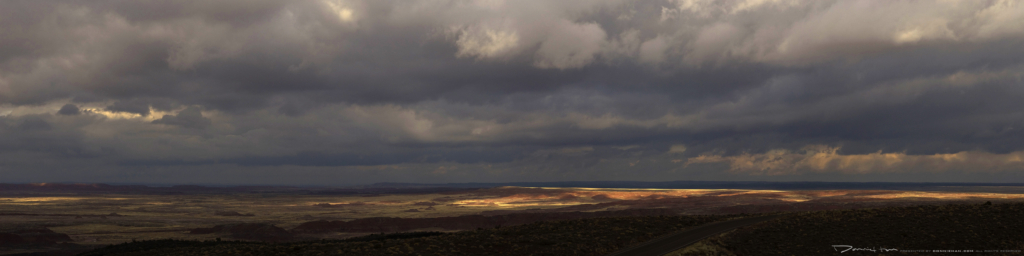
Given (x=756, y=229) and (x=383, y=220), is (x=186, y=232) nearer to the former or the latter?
(x=383, y=220)

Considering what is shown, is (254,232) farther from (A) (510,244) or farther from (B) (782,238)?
(B) (782,238)

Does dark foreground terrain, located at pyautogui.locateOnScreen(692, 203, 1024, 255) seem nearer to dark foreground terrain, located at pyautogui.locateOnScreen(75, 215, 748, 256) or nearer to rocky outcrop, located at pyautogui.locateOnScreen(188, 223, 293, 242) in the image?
dark foreground terrain, located at pyautogui.locateOnScreen(75, 215, 748, 256)

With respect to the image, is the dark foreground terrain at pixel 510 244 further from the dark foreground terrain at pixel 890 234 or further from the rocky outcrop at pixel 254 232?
the rocky outcrop at pixel 254 232

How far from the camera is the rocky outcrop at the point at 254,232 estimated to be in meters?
122

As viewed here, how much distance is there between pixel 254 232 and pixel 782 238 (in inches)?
4504

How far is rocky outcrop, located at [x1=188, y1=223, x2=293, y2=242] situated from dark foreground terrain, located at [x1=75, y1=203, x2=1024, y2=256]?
78.4 m

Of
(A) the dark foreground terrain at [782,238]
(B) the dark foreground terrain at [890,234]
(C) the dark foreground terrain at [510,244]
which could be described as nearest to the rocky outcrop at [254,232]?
(C) the dark foreground terrain at [510,244]

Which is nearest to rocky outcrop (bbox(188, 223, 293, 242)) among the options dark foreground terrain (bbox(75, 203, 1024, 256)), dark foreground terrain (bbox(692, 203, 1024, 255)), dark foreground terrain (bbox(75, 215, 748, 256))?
dark foreground terrain (bbox(75, 215, 748, 256))

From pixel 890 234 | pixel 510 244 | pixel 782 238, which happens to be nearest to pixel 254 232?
pixel 510 244

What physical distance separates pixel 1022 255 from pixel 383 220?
135 meters

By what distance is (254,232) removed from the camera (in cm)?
12506

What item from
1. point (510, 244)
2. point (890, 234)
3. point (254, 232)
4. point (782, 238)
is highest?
point (890, 234)

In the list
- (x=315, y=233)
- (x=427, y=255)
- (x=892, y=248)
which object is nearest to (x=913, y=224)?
(x=892, y=248)

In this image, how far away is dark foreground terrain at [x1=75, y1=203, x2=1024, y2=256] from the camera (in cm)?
3778
